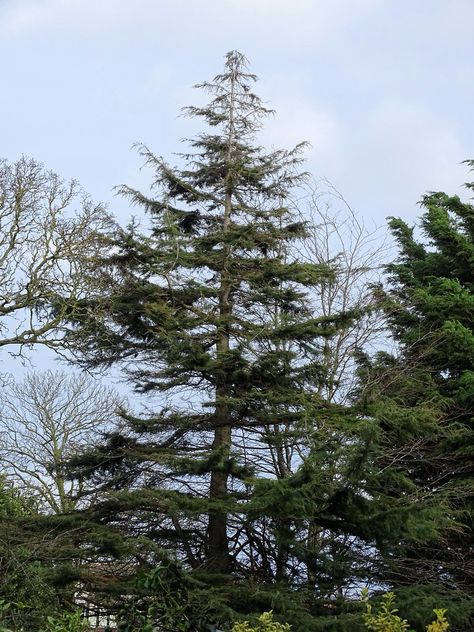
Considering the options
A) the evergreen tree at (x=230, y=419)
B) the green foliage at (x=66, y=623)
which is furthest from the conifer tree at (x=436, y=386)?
the green foliage at (x=66, y=623)

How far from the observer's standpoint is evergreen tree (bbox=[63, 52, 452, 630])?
11398 mm

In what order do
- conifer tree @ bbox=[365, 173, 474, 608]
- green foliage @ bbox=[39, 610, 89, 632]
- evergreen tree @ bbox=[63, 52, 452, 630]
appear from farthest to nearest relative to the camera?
conifer tree @ bbox=[365, 173, 474, 608]
evergreen tree @ bbox=[63, 52, 452, 630]
green foliage @ bbox=[39, 610, 89, 632]

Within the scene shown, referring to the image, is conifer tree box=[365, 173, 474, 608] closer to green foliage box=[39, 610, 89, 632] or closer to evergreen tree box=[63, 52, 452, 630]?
evergreen tree box=[63, 52, 452, 630]

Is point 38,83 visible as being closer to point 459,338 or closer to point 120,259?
point 120,259

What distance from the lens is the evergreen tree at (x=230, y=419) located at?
11398mm

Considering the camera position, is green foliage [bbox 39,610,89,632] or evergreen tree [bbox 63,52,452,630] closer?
green foliage [bbox 39,610,89,632]

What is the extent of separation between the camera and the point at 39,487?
17.7 meters

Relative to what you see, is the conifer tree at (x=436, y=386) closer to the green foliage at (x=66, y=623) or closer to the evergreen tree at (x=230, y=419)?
the evergreen tree at (x=230, y=419)

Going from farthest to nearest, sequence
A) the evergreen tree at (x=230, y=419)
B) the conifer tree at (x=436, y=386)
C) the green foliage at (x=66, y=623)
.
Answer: the conifer tree at (x=436, y=386), the evergreen tree at (x=230, y=419), the green foliage at (x=66, y=623)

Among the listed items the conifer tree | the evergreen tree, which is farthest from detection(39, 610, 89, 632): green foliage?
the conifer tree

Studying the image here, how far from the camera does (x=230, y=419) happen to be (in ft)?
44.4

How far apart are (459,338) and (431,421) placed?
2293 millimetres

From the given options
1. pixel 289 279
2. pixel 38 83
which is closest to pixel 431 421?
pixel 289 279

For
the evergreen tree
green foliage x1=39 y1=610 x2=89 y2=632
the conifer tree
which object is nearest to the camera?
green foliage x1=39 y1=610 x2=89 y2=632
